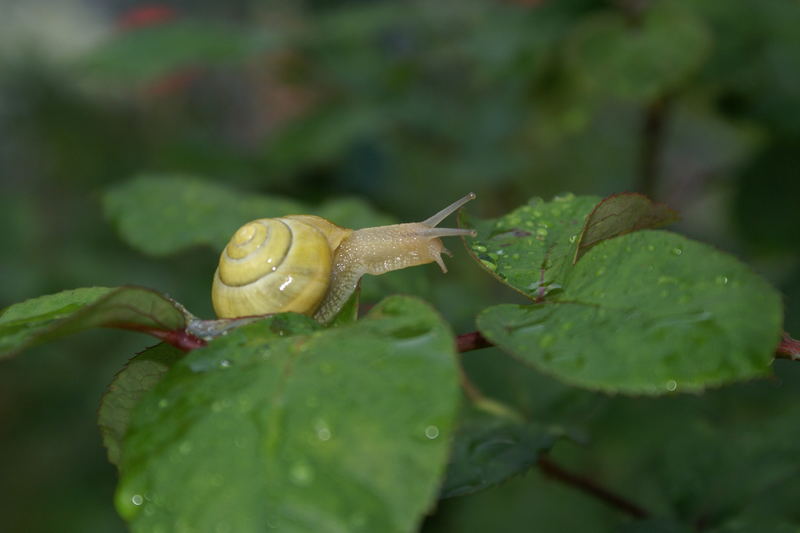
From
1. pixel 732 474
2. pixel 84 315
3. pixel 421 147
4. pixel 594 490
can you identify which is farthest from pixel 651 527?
pixel 421 147

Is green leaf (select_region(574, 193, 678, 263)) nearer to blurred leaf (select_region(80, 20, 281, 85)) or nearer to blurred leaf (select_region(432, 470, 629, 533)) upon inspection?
blurred leaf (select_region(432, 470, 629, 533))

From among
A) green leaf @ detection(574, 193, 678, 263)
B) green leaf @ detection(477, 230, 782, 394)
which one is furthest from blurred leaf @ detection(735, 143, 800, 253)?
green leaf @ detection(477, 230, 782, 394)

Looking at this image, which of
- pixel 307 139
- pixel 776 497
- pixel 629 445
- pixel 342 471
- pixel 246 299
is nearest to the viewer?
pixel 342 471

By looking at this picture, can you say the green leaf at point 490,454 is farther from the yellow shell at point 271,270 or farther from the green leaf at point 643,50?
the green leaf at point 643,50

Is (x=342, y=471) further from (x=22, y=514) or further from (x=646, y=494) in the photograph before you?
(x=22, y=514)

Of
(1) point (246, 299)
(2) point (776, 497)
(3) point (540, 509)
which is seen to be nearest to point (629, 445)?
(3) point (540, 509)

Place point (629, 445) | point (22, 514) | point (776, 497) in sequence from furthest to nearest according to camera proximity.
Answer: point (22, 514) → point (629, 445) → point (776, 497)

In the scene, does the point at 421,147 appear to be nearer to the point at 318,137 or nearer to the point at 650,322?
the point at 318,137
